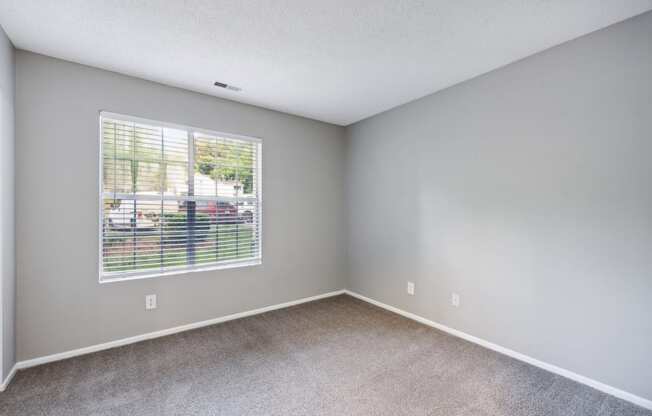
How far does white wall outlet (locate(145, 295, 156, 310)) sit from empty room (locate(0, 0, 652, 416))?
1 cm

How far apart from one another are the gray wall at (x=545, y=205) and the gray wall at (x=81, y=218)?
1.86 meters

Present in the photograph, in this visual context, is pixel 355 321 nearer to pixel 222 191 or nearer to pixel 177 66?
pixel 222 191

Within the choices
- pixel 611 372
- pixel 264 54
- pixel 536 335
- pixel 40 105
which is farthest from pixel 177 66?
pixel 611 372

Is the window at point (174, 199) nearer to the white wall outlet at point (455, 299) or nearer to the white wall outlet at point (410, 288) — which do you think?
the white wall outlet at point (410, 288)

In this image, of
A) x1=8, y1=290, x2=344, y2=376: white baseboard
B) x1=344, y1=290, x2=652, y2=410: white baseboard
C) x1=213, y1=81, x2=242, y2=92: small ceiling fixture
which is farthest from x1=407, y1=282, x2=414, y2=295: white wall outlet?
x1=213, y1=81, x2=242, y2=92: small ceiling fixture

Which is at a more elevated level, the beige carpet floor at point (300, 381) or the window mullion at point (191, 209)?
the window mullion at point (191, 209)

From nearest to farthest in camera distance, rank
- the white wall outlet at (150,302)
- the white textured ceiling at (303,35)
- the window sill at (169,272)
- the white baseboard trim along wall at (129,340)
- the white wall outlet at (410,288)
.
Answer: the white textured ceiling at (303,35)
the white baseboard trim along wall at (129,340)
the window sill at (169,272)
the white wall outlet at (150,302)
the white wall outlet at (410,288)

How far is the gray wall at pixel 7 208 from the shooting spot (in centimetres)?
199

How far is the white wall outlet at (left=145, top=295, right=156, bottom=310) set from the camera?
9.12ft

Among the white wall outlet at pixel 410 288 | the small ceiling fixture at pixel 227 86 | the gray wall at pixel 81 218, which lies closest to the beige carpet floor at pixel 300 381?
the gray wall at pixel 81 218

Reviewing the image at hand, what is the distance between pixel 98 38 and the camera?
2.12 meters

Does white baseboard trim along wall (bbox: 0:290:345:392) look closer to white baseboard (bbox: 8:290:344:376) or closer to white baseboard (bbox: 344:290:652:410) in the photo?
white baseboard (bbox: 8:290:344:376)

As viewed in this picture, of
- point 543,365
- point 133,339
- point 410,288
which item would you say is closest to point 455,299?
point 410,288

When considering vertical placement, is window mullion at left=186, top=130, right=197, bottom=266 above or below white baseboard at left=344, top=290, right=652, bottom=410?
above
